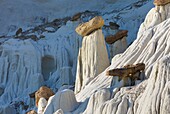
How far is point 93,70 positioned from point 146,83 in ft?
21.6

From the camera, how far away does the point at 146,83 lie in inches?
545

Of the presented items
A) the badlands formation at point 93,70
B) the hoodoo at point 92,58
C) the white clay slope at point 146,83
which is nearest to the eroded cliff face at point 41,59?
the badlands formation at point 93,70

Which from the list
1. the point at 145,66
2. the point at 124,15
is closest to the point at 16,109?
the point at 124,15

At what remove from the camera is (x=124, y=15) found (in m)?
36.0

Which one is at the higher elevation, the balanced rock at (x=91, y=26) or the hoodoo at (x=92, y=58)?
the balanced rock at (x=91, y=26)

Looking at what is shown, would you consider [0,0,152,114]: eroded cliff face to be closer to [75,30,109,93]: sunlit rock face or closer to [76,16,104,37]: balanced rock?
[75,30,109,93]: sunlit rock face

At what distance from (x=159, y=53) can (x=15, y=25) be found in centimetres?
3008

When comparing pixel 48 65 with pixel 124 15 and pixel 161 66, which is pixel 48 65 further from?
pixel 161 66

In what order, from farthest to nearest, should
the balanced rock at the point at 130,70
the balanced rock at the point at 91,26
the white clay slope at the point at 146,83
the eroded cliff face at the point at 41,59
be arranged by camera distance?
the eroded cliff face at the point at 41,59 < the balanced rock at the point at 91,26 < the balanced rock at the point at 130,70 < the white clay slope at the point at 146,83

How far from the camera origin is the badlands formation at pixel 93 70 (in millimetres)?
13148

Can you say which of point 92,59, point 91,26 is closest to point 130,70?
point 92,59

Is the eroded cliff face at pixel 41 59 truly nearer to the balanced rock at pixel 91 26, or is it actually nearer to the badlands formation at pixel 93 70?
the badlands formation at pixel 93 70

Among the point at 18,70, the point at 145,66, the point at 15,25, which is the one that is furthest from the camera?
the point at 15,25

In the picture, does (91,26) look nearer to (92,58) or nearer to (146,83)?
(92,58)
